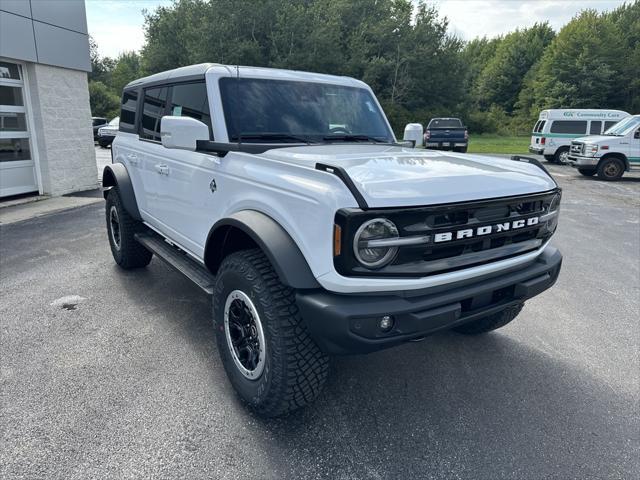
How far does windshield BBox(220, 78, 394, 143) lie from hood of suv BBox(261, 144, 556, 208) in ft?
0.99

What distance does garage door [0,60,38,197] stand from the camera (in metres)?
8.91

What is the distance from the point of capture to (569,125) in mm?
18859

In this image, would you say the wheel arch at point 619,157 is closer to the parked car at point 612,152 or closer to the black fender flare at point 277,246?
the parked car at point 612,152

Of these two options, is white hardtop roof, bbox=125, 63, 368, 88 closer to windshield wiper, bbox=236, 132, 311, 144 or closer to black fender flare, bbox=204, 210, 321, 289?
windshield wiper, bbox=236, 132, 311, 144

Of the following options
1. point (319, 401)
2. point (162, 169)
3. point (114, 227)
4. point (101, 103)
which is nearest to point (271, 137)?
point (162, 169)

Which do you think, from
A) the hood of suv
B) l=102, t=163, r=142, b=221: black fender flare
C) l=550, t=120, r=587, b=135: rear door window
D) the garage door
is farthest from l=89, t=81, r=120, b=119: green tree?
the hood of suv

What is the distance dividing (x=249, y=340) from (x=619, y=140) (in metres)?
15.5

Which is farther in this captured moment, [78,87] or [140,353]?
[78,87]

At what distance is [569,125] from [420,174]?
64.5 feet

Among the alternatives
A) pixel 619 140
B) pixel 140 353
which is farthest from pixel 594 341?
pixel 619 140

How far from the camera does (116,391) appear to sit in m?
2.84

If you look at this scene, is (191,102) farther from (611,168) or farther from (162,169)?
(611,168)

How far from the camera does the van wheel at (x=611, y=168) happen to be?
14453 millimetres

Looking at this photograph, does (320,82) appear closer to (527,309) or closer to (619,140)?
(527,309)
